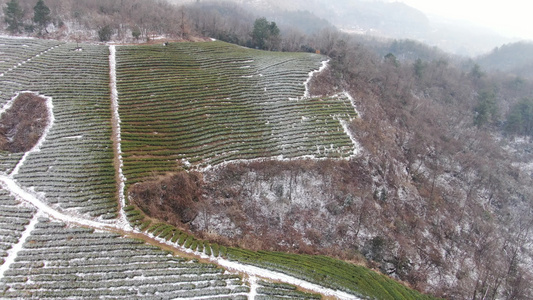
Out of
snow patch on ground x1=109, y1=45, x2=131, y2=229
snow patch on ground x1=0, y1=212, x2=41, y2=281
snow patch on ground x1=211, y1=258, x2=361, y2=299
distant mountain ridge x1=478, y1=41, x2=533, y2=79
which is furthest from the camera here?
distant mountain ridge x1=478, y1=41, x2=533, y2=79

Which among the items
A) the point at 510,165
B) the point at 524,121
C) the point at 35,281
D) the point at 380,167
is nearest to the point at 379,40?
the point at 524,121

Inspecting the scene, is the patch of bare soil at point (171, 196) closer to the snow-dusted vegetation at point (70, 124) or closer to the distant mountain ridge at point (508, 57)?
the snow-dusted vegetation at point (70, 124)

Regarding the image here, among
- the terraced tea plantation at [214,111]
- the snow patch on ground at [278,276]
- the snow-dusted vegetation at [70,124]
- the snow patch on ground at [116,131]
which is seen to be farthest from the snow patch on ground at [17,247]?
the snow patch on ground at [278,276]

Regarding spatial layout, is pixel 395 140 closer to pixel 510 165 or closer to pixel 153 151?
pixel 510 165

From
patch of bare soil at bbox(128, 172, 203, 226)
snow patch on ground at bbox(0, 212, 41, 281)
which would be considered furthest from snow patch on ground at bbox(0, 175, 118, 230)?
patch of bare soil at bbox(128, 172, 203, 226)

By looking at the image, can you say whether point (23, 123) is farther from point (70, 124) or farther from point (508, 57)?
point (508, 57)

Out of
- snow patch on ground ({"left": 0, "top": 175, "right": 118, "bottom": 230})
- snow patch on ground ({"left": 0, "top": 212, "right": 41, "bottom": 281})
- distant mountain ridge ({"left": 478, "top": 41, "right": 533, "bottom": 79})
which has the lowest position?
snow patch on ground ({"left": 0, "top": 212, "right": 41, "bottom": 281})

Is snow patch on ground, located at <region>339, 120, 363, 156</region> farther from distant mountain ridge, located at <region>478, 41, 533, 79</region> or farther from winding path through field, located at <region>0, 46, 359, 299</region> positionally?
distant mountain ridge, located at <region>478, 41, 533, 79</region>
